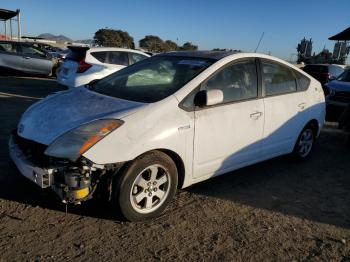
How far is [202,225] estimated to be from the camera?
143 inches

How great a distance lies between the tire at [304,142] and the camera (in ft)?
18.4

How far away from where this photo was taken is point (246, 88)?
4.46 m

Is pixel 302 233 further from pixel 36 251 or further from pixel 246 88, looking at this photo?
pixel 36 251

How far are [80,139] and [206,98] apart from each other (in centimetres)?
132

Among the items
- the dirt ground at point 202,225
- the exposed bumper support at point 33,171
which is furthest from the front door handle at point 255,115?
the exposed bumper support at point 33,171

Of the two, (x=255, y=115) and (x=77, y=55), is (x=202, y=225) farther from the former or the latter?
(x=77, y=55)

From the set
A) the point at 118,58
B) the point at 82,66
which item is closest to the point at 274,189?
the point at 82,66

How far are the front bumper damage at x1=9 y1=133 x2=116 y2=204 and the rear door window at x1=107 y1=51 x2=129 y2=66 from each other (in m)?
7.41

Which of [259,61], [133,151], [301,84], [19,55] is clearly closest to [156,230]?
[133,151]

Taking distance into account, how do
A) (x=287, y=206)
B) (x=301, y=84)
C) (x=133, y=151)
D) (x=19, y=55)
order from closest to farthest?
(x=133, y=151) < (x=287, y=206) < (x=301, y=84) < (x=19, y=55)

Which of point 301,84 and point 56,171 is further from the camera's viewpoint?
point 301,84

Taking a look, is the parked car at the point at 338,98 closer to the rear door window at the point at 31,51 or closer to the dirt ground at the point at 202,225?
the dirt ground at the point at 202,225

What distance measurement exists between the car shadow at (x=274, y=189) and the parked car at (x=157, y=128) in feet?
1.18

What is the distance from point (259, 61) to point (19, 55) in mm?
12927
